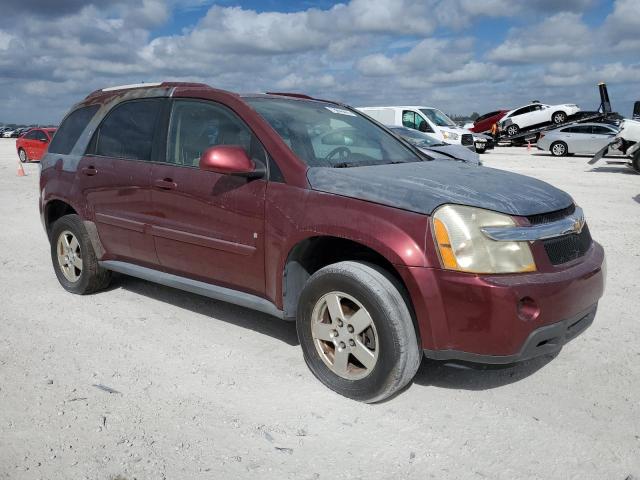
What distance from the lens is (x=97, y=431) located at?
9.84 feet

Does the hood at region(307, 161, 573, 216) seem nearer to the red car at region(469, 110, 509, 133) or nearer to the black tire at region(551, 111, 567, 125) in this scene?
the black tire at region(551, 111, 567, 125)

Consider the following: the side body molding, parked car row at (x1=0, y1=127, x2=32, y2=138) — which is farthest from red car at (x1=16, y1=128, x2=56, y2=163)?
parked car row at (x1=0, y1=127, x2=32, y2=138)

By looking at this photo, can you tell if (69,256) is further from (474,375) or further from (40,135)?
(40,135)

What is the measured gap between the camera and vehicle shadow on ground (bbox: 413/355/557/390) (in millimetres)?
3559

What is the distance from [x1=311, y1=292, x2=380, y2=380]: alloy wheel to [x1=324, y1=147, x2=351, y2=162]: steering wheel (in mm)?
982

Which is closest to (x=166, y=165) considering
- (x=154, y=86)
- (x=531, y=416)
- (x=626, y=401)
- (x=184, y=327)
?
(x=154, y=86)

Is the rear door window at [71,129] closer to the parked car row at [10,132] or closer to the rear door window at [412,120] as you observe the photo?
the rear door window at [412,120]

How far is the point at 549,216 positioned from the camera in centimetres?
321

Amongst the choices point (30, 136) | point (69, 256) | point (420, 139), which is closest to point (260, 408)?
point (69, 256)

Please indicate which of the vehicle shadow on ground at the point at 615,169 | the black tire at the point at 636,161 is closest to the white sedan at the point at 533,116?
the vehicle shadow on ground at the point at 615,169

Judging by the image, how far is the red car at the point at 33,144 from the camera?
78.6 feet

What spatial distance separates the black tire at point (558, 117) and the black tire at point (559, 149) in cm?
598

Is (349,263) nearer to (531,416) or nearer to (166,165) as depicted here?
(531,416)

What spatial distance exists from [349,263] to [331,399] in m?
0.77
